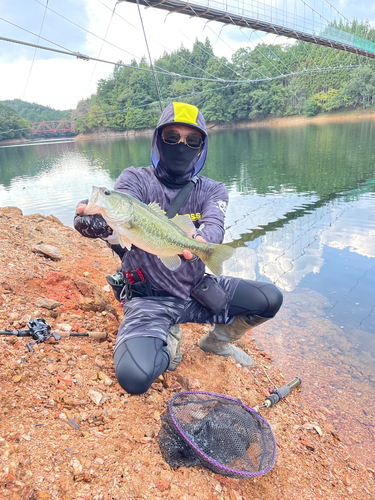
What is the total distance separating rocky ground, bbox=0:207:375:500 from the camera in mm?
2219

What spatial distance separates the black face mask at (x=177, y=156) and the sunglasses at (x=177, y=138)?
5 cm

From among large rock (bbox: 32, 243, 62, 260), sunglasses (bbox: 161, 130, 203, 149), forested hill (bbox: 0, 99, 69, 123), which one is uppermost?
forested hill (bbox: 0, 99, 69, 123)

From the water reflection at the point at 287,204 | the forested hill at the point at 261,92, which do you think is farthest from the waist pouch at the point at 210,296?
the forested hill at the point at 261,92

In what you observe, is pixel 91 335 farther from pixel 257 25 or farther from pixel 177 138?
pixel 257 25

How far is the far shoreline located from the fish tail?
8232 cm

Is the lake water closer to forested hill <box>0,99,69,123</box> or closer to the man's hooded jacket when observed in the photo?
the man's hooded jacket

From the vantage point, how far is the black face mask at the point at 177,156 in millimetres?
4328

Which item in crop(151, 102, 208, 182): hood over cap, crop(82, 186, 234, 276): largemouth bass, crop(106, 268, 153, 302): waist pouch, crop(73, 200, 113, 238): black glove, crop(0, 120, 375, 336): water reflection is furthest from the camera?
crop(0, 120, 375, 336): water reflection

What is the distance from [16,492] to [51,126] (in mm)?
160266

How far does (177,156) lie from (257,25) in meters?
38.9

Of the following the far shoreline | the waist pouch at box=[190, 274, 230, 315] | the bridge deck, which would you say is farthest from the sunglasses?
the far shoreline

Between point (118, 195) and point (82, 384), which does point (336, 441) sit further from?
point (118, 195)

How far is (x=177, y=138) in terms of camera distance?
4.30 meters

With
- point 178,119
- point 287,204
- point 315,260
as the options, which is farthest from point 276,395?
point 287,204
